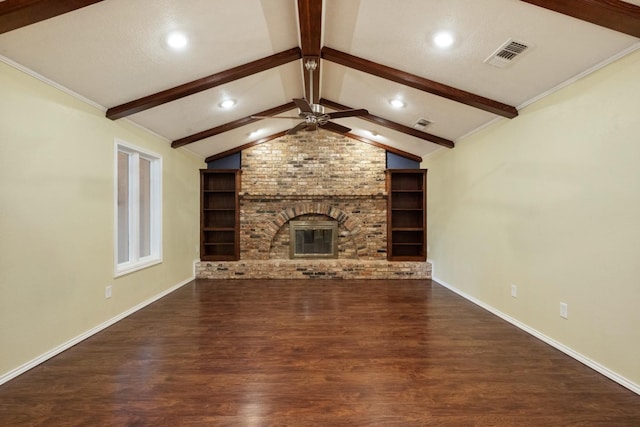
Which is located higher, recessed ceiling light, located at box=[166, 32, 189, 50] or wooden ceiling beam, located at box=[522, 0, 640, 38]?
recessed ceiling light, located at box=[166, 32, 189, 50]

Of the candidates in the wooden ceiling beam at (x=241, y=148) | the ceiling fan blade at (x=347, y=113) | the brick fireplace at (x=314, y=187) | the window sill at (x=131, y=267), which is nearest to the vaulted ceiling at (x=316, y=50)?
the ceiling fan blade at (x=347, y=113)

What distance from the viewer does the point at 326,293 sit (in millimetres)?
4699

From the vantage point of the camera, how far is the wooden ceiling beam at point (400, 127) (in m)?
4.76

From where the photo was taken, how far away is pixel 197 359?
8.33 feet

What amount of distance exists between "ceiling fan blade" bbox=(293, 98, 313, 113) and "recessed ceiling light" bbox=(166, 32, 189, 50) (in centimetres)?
108

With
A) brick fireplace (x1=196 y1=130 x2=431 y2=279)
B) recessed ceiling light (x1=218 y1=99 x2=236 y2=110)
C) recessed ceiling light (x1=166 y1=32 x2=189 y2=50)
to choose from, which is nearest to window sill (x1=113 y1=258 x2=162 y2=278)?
brick fireplace (x1=196 y1=130 x2=431 y2=279)

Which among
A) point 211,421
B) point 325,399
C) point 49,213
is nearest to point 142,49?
point 49,213

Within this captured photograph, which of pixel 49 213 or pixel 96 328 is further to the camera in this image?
pixel 96 328

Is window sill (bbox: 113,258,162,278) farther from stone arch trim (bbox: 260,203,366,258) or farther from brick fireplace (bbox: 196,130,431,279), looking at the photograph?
stone arch trim (bbox: 260,203,366,258)

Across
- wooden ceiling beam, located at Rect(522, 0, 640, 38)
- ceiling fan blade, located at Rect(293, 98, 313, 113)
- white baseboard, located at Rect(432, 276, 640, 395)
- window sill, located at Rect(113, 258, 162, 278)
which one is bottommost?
white baseboard, located at Rect(432, 276, 640, 395)

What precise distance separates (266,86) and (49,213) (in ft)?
8.94

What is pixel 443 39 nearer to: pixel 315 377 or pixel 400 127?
pixel 400 127

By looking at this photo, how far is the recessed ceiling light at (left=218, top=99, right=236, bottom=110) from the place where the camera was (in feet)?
13.2

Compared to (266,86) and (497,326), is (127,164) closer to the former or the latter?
(266,86)
